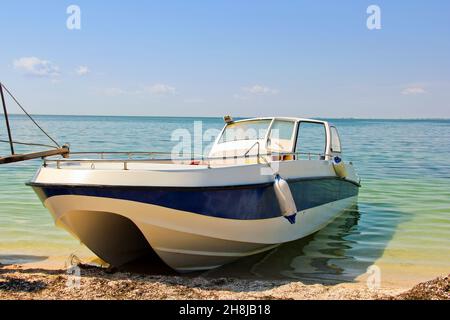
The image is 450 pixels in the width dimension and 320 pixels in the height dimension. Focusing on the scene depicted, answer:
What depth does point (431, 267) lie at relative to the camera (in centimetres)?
791

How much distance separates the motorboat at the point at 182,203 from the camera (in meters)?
5.99

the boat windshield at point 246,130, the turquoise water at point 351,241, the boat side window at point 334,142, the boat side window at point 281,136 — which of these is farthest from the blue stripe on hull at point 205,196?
the boat side window at point 334,142

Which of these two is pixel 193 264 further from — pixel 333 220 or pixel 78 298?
pixel 333 220

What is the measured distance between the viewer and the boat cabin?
8906 millimetres

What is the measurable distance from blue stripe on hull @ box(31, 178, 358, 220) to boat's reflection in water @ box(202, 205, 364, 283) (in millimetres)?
884

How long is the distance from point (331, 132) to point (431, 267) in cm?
327

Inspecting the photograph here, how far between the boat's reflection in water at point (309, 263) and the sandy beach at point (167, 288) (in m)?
0.59

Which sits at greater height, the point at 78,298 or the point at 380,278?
the point at 78,298

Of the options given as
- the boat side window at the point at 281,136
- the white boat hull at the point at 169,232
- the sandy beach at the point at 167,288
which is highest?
the boat side window at the point at 281,136

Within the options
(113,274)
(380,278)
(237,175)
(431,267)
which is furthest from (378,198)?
(113,274)

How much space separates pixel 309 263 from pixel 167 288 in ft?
9.56

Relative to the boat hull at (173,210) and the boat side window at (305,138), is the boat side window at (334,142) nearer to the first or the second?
the boat side window at (305,138)

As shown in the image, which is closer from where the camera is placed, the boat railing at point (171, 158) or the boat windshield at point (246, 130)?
the boat railing at point (171, 158)

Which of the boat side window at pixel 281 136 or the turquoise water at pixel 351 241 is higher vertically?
the boat side window at pixel 281 136
